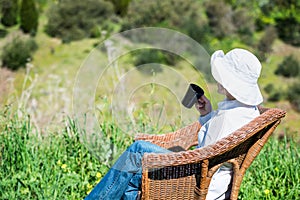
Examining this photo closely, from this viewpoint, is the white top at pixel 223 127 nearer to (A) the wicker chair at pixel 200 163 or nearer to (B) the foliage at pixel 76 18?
(A) the wicker chair at pixel 200 163

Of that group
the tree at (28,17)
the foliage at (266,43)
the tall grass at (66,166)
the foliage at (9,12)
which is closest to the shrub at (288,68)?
the foliage at (266,43)

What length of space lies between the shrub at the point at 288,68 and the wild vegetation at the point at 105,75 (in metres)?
0.02

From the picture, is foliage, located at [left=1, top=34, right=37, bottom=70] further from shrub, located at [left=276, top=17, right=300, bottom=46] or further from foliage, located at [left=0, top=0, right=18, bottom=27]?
shrub, located at [left=276, top=17, right=300, bottom=46]

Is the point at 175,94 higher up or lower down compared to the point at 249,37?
Answer: higher up

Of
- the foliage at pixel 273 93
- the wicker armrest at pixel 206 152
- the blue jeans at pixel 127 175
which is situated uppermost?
the wicker armrest at pixel 206 152

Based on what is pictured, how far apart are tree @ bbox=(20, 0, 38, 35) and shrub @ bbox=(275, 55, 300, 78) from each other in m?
5.60

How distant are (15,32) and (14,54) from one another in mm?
1877

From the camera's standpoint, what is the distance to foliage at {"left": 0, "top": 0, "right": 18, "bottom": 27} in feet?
41.5

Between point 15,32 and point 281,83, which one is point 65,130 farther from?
point 15,32

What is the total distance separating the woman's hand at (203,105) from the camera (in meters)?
2.30

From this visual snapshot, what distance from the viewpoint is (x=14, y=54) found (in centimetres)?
1080

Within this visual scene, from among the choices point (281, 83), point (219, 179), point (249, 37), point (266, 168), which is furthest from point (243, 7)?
point (219, 179)

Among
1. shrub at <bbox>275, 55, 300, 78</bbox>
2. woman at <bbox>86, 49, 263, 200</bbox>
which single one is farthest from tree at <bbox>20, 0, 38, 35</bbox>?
woman at <bbox>86, 49, 263, 200</bbox>

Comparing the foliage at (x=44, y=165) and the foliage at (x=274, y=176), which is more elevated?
the foliage at (x=274, y=176)
